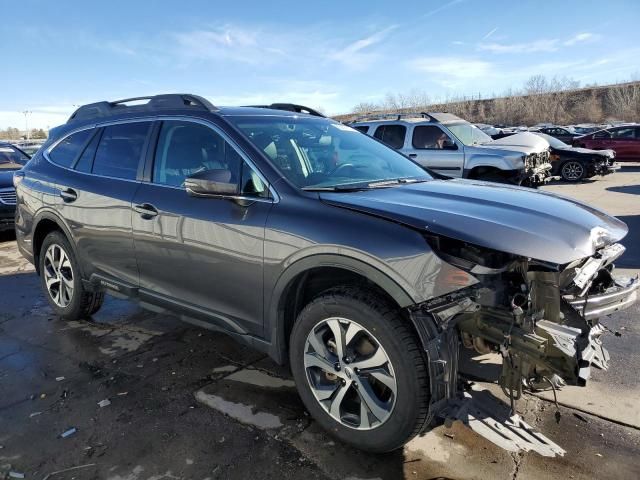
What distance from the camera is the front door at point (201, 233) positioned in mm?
3096

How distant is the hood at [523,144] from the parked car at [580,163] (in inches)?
192

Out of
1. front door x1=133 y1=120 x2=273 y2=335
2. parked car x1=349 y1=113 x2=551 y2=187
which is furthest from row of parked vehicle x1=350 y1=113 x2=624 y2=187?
front door x1=133 y1=120 x2=273 y2=335

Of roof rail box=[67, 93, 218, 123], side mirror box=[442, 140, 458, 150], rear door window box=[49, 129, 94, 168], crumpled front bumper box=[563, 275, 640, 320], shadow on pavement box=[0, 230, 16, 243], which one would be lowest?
shadow on pavement box=[0, 230, 16, 243]

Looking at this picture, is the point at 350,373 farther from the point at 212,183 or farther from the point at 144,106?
the point at 144,106

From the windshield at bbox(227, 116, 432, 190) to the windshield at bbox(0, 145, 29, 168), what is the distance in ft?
32.3

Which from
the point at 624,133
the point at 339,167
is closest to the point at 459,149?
the point at 339,167

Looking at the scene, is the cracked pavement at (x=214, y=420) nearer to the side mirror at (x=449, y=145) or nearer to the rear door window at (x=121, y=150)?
the rear door window at (x=121, y=150)

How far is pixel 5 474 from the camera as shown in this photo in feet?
8.80

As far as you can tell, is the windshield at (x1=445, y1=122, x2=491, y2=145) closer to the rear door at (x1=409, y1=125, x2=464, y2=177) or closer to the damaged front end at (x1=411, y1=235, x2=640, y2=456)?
the rear door at (x1=409, y1=125, x2=464, y2=177)

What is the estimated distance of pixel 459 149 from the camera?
430 inches

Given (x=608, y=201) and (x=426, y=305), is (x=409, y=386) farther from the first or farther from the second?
(x=608, y=201)

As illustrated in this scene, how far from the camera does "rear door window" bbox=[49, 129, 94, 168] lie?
4621 mm

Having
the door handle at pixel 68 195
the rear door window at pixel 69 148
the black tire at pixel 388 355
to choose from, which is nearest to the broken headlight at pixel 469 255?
the black tire at pixel 388 355

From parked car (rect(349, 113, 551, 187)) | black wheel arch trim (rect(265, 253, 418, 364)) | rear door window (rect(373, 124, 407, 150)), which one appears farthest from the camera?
rear door window (rect(373, 124, 407, 150))
